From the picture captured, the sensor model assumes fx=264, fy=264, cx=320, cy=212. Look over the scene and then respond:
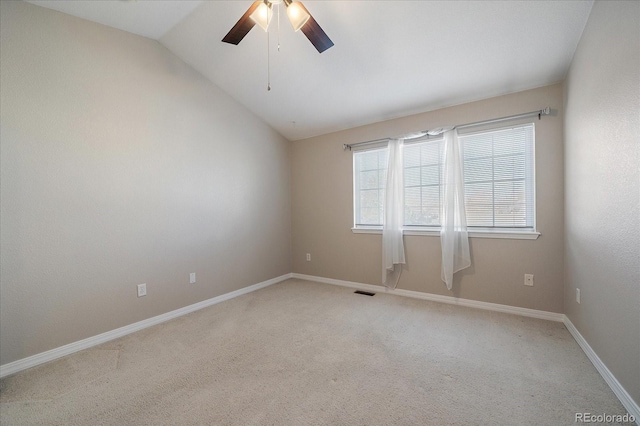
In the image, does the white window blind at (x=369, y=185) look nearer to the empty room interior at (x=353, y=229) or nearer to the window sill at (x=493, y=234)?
the empty room interior at (x=353, y=229)

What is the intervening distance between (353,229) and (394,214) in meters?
0.70

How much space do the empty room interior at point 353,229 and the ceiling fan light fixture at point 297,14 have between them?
2 cm

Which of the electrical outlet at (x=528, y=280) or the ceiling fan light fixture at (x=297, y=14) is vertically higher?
the ceiling fan light fixture at (x=297, y=14)

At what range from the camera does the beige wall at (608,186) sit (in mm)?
1401

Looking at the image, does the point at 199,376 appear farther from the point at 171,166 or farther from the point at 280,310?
the point at 171,166

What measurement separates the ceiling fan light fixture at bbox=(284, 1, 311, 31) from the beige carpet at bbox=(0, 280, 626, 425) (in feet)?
7.85

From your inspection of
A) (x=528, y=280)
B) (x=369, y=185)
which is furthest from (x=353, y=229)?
(x=528, y=280)

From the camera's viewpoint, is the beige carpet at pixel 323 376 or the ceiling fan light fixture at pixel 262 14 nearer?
the beige carpet at pixel 323 376

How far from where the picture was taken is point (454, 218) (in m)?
3.04

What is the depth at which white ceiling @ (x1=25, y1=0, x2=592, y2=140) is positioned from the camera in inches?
82.0

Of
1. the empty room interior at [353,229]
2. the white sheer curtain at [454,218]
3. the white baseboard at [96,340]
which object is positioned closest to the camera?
the empty room interior at [353,229]

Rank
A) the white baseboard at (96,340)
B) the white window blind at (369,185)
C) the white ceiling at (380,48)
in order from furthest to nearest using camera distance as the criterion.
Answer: the white window blind at (369,185) < the white ceiling at (380,48) < the white baseboard at (96,340)

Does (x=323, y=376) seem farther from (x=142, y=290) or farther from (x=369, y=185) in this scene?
(x=369, y=185)

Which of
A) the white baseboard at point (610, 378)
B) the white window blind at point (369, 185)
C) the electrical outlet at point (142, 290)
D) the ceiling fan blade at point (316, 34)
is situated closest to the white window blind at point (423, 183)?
the white window blind at point (369, 185)
